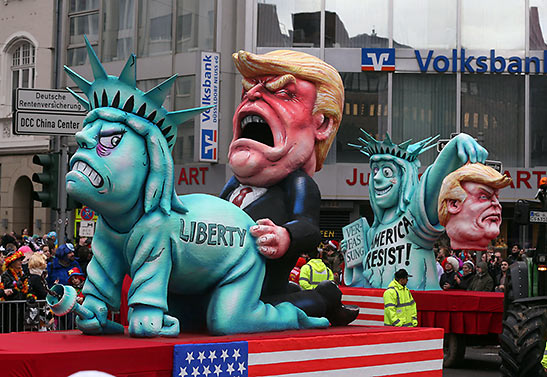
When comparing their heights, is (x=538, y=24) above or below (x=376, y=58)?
above

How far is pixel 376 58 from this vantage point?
26.5 meters

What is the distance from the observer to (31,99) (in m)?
10.3

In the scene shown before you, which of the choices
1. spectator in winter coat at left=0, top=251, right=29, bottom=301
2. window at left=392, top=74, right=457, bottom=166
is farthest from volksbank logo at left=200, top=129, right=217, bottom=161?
spectator in winter coat at left=0, top=251, right=29, bottom=301

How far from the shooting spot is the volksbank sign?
86.9ft

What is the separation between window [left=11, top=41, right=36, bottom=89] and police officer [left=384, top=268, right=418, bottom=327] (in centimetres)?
2548

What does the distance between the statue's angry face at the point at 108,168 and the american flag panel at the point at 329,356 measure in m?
0.94

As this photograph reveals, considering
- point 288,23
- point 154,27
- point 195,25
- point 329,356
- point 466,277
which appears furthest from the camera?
point 154,27

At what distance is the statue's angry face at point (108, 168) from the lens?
4934 millimetres

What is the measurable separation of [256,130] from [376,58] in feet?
67.1

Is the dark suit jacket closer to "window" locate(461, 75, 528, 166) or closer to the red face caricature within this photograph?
the red face caricature

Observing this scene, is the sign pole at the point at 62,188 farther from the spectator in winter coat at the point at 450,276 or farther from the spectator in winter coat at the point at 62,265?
the spectator in winter coat at the point at 450,276

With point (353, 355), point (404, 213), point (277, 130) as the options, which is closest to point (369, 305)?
point (404, 213)

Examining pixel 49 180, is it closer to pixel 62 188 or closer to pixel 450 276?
pixel 62 188

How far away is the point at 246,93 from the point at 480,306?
5897 mm
